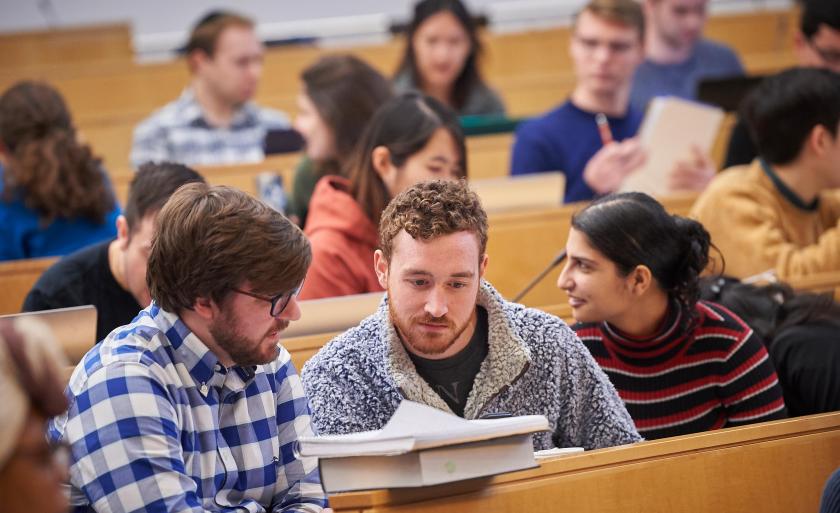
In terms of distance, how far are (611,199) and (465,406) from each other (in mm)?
647

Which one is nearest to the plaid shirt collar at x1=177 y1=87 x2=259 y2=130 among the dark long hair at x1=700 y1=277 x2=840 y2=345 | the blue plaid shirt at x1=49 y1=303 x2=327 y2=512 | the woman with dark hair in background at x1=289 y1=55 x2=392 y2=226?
the woman with dark hair in background at x1=289 y1=55 x2=392 y2=226

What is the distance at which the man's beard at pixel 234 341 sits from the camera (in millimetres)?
1785

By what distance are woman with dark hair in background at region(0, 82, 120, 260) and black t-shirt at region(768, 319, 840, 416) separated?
2.02m

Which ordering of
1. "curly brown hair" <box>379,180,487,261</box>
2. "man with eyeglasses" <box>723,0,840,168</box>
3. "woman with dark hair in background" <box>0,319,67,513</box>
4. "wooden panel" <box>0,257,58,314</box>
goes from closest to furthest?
"woman with dark hair in background" <box>0,319,67,513</box>
"curly brown hair" <box>379,180,487,261</box>
"wooden panel" <box>0,257,58,314</box>
"man with eyeglasses" <box>723,0,840,168</box>

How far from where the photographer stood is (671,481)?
1.88m

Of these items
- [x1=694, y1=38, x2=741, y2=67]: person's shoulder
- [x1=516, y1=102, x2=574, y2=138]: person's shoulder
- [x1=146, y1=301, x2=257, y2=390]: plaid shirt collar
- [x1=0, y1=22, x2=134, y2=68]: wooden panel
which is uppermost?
[x1=0, y1=22, x2=134, y2=68]: wooden panel

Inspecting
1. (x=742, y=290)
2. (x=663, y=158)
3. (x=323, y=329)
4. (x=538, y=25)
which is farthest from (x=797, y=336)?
(x=538, y=25)

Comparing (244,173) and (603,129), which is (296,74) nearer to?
(244,173)

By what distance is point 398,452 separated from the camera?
1619 millimetres

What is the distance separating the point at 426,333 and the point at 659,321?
654 mm

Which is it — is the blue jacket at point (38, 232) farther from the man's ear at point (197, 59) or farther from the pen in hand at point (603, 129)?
the pen in hand at point (603, 129)

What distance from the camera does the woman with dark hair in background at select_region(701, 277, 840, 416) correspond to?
2.46 m

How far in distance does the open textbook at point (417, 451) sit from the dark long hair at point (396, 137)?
1.40 metres

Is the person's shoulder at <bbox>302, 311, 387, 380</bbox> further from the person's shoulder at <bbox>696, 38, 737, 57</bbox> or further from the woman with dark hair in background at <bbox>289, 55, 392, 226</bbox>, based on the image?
the person's shoulder at <bbox>696, 38, 737, 57</bbox>
